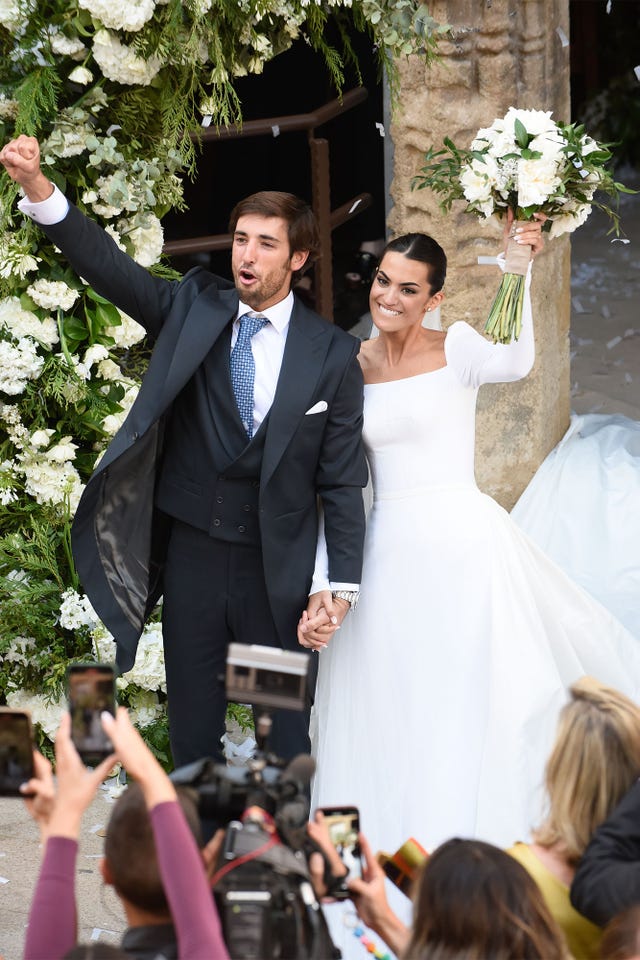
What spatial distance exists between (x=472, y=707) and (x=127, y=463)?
1.10m

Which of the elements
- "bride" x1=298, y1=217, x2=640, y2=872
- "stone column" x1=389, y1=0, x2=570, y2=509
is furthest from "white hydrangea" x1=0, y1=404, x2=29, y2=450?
"stone column" x1=389, y1=0, x2=570, y2=509

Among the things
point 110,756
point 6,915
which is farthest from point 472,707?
point 110,756

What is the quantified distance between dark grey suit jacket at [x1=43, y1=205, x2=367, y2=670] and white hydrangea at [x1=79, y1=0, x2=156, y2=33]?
67 cm

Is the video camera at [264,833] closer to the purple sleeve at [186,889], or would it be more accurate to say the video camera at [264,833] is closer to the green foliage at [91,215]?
the purple sleeve at [186,889]

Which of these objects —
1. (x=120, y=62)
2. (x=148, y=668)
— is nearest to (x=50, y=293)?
(x=120, y=62)

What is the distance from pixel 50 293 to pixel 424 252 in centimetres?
107

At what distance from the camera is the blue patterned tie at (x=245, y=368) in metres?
3.38

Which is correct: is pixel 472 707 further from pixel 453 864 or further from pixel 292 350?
pixel 453 864

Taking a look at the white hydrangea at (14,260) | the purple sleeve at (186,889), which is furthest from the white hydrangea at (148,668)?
the purple sleeve at (186,889)

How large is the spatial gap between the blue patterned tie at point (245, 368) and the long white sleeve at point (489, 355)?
0.56m

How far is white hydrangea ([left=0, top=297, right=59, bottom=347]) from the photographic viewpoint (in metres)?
3.95

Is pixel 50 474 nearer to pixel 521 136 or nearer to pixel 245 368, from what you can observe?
pixel 245 368

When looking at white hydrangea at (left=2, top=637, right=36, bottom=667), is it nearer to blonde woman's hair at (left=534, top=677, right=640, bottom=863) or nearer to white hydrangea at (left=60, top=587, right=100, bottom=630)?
white hydrangea at (left=60, top=587, right=100, bottom=630)

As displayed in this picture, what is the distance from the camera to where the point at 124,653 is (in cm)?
355
